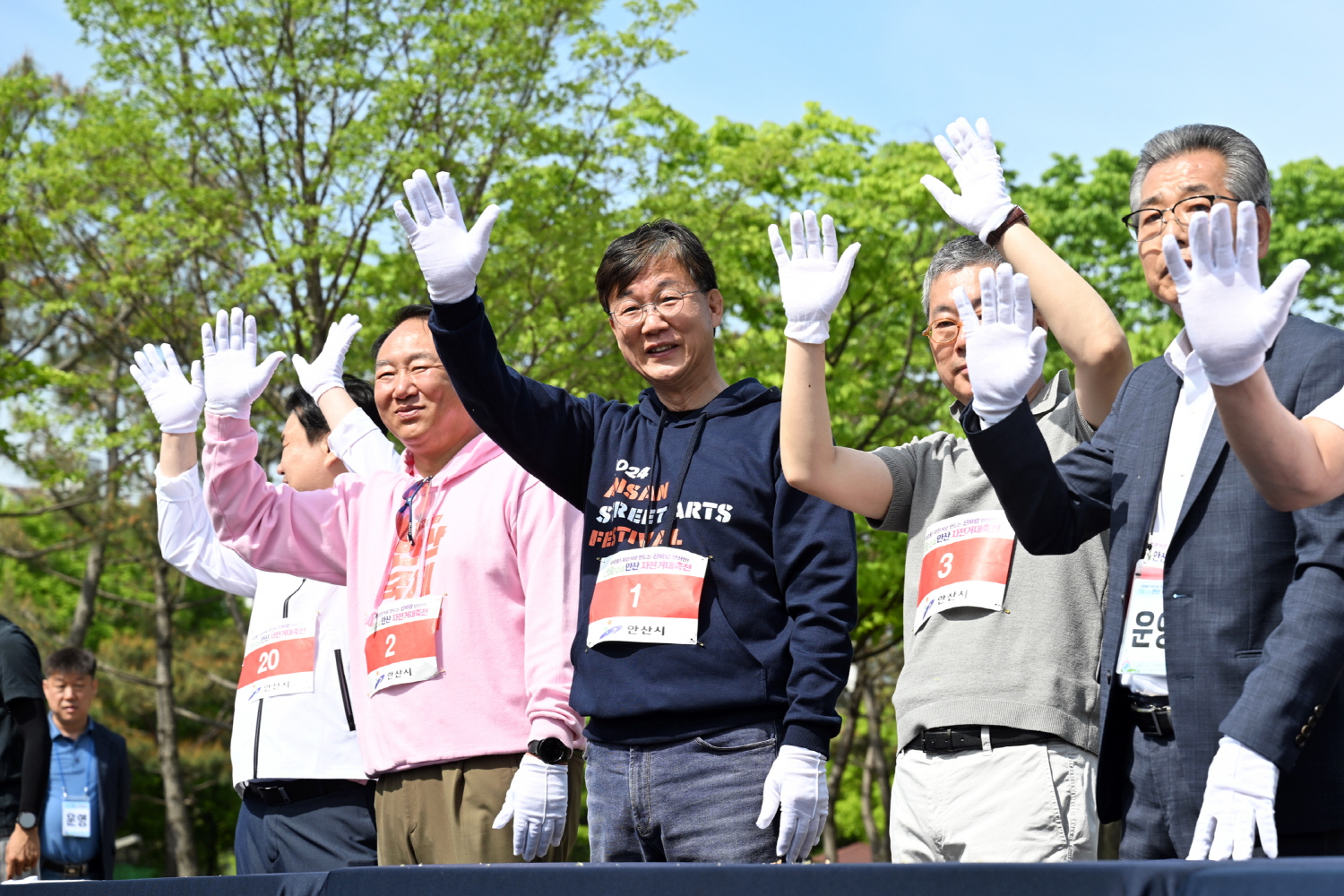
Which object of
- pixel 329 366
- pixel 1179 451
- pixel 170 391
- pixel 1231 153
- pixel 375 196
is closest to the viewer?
pixel 1179 451

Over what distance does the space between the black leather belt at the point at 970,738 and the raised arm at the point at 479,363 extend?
1049 mm

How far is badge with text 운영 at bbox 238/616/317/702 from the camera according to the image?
4215mm

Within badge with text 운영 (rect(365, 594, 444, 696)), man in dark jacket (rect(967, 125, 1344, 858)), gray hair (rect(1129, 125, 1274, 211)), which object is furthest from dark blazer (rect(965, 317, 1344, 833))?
badge with text 운영 (rect(365, 594, 444, 696))

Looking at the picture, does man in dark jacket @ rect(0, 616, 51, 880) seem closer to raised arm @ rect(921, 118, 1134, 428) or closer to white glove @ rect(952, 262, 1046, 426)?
raised arm @ rect(921, 118, 1134, 428)

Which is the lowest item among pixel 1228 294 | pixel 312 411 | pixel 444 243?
pixel 1228 294

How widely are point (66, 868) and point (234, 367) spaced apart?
5.09m

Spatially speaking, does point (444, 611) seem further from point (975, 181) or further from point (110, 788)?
point (110, 788)

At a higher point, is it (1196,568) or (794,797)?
(1196,568)

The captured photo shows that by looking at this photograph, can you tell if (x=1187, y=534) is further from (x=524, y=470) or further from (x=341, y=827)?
(x=341, y=827)

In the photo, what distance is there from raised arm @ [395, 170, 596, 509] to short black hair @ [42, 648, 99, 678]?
5961 millimetres

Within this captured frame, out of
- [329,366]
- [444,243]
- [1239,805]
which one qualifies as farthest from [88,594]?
[1239,805]

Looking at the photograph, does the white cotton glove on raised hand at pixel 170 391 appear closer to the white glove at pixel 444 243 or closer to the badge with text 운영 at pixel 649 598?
the white glove at pixel 444 243

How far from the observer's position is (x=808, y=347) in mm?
2768

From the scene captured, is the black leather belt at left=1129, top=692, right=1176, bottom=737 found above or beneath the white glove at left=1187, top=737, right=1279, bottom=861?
above
